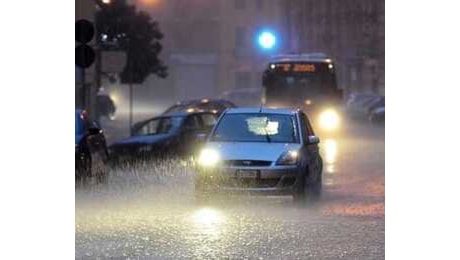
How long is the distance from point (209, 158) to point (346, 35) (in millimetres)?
55021

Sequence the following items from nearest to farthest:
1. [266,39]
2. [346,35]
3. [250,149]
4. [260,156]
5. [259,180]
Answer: [259,180] → [260,156] → [250,149] → [266,39] → [346,35]

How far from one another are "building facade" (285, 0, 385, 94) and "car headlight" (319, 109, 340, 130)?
2474 centimetres

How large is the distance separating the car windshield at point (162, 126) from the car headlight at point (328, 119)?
13142 mm

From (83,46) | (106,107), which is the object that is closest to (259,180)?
(83,46)

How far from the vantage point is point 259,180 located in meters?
14.5

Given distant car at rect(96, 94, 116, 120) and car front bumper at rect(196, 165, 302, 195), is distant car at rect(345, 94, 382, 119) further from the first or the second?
car front bumper at rect(196, 165, 302, 195)

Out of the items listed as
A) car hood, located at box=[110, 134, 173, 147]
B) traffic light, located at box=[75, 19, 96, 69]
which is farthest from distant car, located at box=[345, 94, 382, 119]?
traffic light, located at box=[75, 19, 96, 69]

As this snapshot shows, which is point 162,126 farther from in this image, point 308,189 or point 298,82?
point 298,82

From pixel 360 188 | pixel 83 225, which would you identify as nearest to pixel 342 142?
pixel 360 188

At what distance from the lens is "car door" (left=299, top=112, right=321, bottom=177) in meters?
15.4

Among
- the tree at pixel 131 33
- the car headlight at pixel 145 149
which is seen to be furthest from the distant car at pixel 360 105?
the car headlight at pixel 145 149

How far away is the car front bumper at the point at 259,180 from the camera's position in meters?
14.5
